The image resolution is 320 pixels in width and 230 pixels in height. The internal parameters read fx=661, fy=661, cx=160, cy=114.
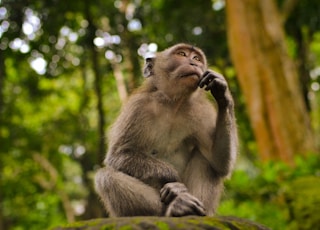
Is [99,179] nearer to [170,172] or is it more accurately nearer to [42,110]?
[170,172]

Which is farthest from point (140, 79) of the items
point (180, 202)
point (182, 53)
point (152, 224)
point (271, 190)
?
point (152, 224)

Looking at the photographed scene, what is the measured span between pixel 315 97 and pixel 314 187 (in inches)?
688

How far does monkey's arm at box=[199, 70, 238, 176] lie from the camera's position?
189 inches

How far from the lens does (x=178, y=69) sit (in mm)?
5129

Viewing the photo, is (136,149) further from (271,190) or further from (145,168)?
(271,190)

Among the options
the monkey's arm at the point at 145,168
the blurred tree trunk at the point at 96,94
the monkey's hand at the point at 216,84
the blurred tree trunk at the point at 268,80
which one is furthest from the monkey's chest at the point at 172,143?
the blurred tree trunk at the point at 268,80

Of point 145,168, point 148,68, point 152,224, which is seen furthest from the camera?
point 148,68

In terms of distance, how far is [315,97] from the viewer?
953 inches

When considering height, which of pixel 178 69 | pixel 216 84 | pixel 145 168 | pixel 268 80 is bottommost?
pixel 268 80

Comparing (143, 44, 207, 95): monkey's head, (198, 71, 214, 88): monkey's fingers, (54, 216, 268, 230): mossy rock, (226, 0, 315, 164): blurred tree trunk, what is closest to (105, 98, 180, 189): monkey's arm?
(143, 44, 207, 95): monkey's head

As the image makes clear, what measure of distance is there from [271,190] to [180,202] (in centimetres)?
505

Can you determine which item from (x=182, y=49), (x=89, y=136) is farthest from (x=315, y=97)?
(x=182, y=49)

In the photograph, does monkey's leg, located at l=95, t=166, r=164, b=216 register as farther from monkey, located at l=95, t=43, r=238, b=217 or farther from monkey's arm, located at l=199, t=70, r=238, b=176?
monkey's arm, located at l=199, t=70, r=238, b=176

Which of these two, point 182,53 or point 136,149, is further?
point 182,53
